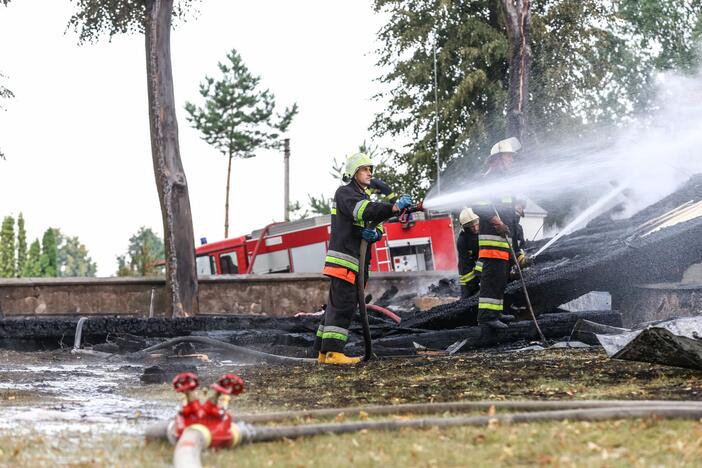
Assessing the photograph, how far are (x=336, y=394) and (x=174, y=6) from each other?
46.3ft

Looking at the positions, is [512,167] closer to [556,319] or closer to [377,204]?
[556,319]

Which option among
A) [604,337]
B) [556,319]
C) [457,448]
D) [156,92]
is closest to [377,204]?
[604,337]

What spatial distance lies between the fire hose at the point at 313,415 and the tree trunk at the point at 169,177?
12080mm

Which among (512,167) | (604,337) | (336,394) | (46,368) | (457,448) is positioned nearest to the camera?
(457,448)

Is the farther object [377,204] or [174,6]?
[174,6]

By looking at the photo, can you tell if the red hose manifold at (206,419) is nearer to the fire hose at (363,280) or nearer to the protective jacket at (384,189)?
the fire hose at (363,280)

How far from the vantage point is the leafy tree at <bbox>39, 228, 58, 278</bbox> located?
7307 centimetres

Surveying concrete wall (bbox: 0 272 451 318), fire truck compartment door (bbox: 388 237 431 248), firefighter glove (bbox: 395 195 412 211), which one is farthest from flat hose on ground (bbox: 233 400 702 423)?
fire truck compartment door (bbox: 388 237 431 248)

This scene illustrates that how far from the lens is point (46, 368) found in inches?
357

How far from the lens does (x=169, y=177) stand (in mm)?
16469

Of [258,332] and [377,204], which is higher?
[377,204]

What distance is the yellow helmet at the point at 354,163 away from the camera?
8.16 metres

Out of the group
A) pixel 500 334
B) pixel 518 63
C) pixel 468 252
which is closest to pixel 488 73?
pixel 518 63

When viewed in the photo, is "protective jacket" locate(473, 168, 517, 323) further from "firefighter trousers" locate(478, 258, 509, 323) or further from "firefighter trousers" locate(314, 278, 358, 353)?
"firefighter trousers" locate(314, 278, 358, 353)
